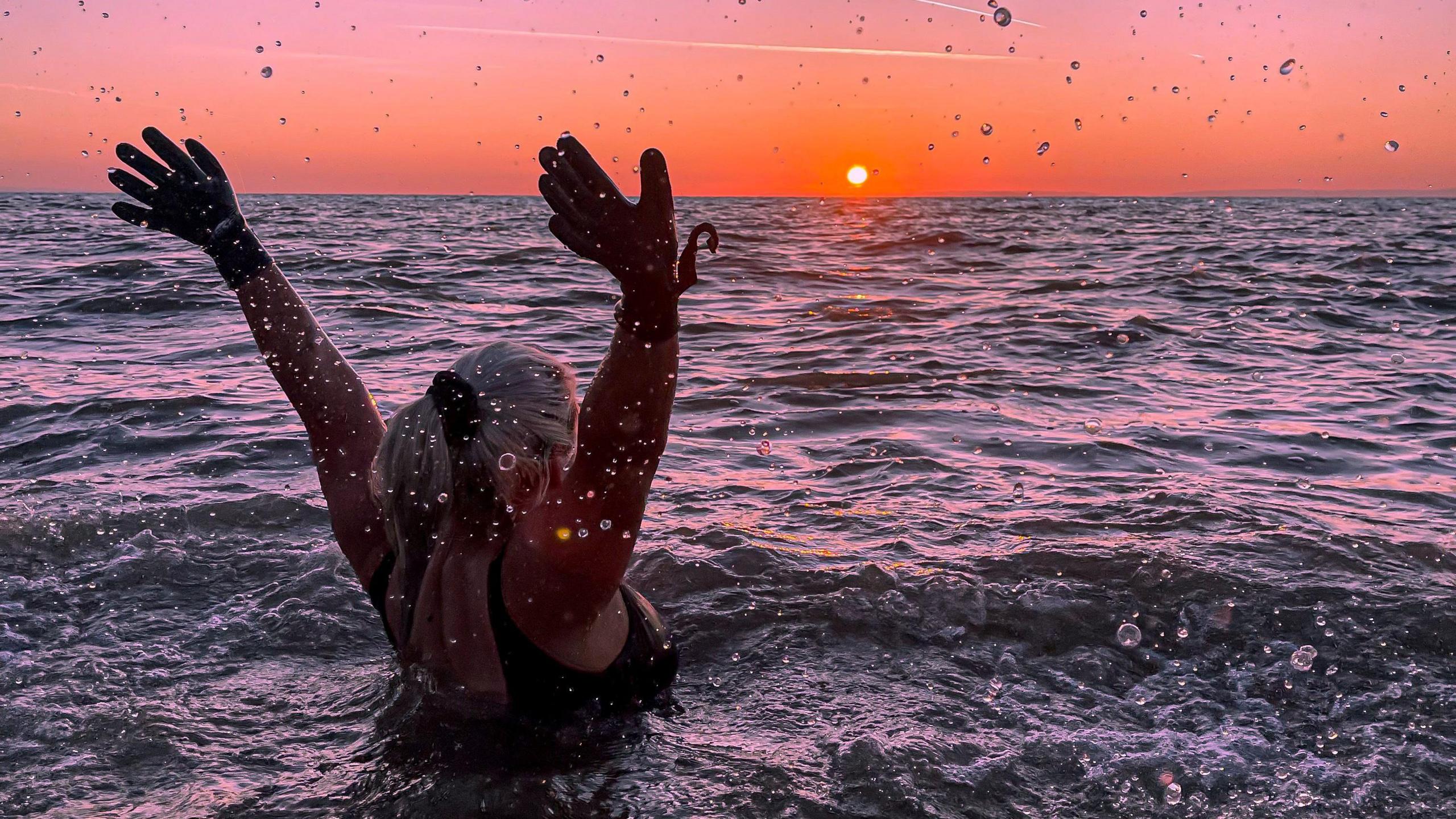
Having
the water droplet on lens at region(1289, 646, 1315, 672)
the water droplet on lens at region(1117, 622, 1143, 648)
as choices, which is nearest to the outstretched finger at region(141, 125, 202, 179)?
the water droplet on lens at region(1117, 622, 1143, 648)

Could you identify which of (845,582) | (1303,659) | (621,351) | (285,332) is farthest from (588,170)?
(1303,659)

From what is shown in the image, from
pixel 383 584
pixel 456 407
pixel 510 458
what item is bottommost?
pixel 383 584

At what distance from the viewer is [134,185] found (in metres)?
3.49

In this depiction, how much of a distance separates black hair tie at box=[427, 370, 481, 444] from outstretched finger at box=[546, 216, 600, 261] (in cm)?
46

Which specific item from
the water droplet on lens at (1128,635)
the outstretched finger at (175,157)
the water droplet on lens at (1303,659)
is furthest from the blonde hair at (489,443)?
the water droplet on lens at (1303,659)

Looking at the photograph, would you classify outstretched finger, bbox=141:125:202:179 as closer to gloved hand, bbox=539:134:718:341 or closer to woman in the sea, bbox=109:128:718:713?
woman in the sea, bbox=109:128:718:713

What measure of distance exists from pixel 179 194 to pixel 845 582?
3.30 meters

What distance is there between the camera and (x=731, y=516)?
19.8ft

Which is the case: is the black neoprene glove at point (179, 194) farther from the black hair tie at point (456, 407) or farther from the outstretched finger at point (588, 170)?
the outstretched finger at point (588, 170)

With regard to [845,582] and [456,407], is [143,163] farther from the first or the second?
[845,582]

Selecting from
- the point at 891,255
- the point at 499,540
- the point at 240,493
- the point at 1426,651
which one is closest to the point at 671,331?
the point at 499,540

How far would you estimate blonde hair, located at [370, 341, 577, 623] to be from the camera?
2.52 m

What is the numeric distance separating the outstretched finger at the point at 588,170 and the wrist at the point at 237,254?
61.1 inches

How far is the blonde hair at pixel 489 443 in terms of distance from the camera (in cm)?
252
